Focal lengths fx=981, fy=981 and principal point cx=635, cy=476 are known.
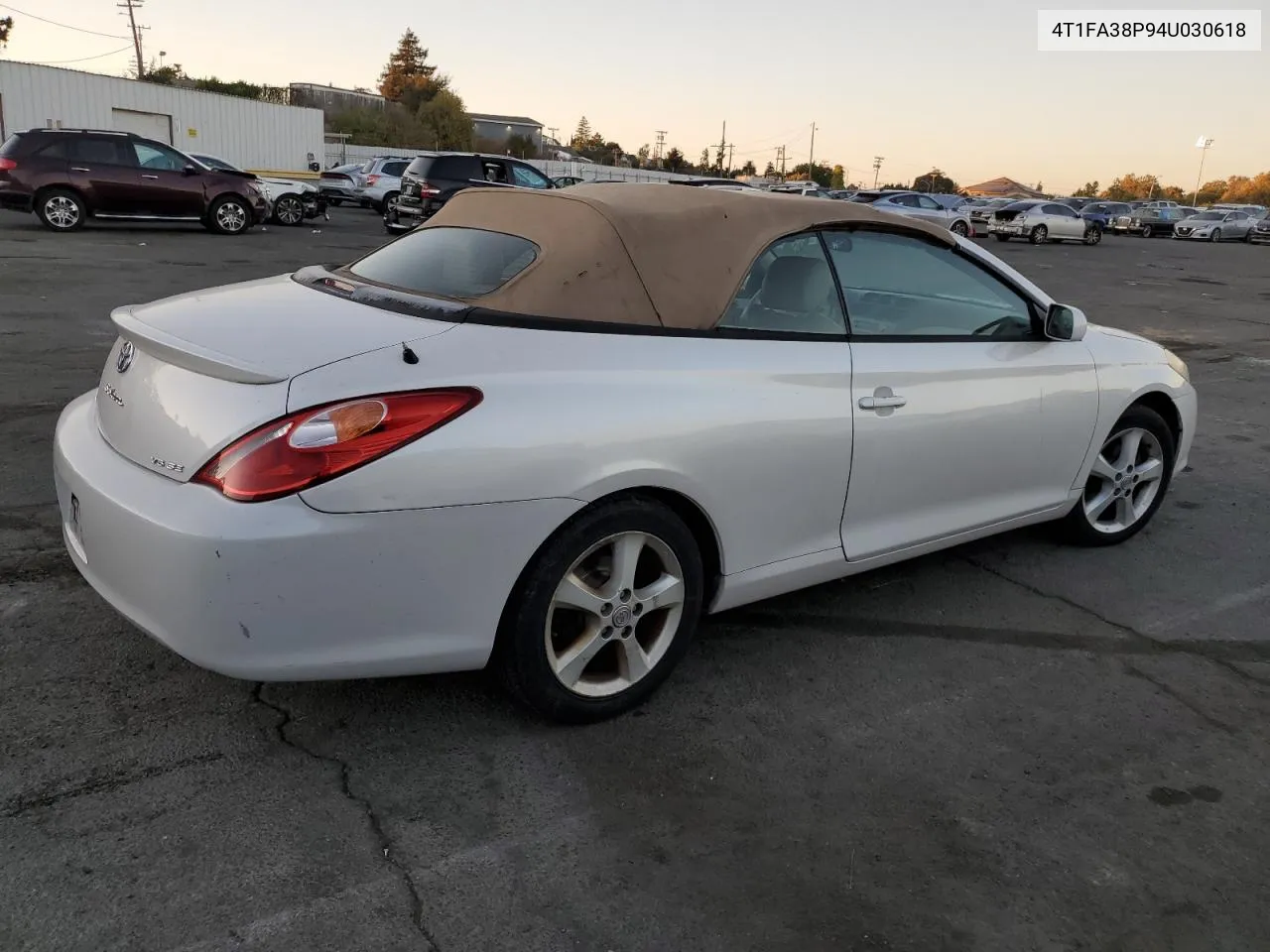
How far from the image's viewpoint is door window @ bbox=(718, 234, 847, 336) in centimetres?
317

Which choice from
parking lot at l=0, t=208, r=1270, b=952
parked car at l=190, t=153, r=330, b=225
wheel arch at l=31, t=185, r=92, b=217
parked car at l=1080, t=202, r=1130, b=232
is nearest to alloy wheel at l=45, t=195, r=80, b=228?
wheel arch at l=31, t=185, r=92, b=217

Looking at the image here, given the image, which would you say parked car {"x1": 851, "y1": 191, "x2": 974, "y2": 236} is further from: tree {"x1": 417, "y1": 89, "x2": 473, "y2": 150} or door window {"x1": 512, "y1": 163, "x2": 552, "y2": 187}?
tree {"x1": 417, "y1": 89, "x2": 473, "y2": 150}

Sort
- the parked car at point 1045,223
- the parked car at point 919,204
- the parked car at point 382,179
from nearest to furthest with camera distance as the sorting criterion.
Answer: the parked car at point 382,179 < the parked car at point 919,204 < the parked car at point 1045,223

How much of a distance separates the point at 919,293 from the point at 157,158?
693 inches

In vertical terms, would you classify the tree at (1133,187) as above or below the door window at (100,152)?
above

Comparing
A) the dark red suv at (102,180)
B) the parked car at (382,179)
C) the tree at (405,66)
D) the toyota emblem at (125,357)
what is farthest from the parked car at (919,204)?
the tree at (405,66)

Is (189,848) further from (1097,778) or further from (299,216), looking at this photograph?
(299,216)

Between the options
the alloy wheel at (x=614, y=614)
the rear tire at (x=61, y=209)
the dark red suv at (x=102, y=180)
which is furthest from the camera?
the rear tire at (x=61, y=209)

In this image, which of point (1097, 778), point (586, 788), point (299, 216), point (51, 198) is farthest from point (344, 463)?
point (299, 216)

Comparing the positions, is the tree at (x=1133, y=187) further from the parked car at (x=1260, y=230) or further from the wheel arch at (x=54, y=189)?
the wheel arch at (x=54, y=189)

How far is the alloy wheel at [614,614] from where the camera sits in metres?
2.77

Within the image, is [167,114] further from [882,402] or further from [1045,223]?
[882,402]

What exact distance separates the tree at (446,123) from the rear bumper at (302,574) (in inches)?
3089

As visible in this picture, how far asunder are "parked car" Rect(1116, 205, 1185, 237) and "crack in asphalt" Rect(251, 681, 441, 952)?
157ft
